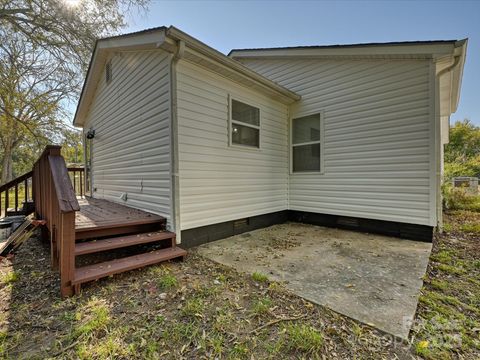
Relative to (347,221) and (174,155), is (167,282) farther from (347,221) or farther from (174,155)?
(347,221)

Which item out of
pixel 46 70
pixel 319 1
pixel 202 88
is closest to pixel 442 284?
pixel 202 88

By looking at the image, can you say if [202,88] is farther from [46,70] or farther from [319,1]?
[46,70]

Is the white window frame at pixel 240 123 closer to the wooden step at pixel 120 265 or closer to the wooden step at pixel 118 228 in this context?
the wooden step at pixel 118 228

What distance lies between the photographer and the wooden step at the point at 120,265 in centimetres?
246

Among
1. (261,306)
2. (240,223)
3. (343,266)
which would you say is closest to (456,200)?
(343,266)

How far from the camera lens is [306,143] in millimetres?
5695

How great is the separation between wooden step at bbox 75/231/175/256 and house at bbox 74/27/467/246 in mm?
221

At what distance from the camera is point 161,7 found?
7086mm

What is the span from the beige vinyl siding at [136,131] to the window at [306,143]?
11.2 feet

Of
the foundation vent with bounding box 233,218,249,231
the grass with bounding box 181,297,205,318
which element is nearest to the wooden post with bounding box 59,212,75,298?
the grass with bounding box 181,297,205,318

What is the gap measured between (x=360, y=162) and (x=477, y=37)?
7.86 meters

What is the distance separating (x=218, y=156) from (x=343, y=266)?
268 centimetres

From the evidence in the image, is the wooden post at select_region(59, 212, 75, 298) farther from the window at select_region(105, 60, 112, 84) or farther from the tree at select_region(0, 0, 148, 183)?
the tree at select_region(0, 0, 148, 183)

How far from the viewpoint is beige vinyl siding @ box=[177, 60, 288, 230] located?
374 centimetres
